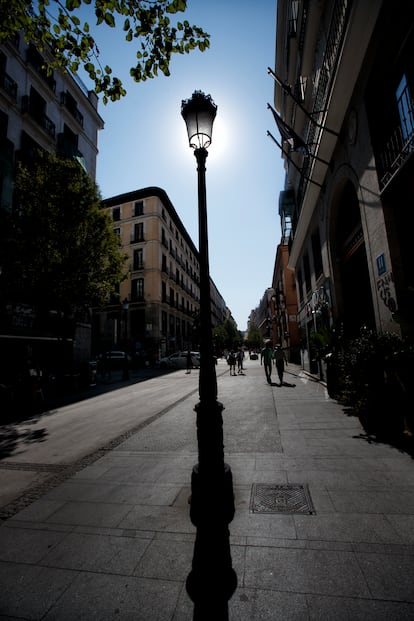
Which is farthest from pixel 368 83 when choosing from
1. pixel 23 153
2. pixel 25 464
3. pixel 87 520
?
pixel 23 153

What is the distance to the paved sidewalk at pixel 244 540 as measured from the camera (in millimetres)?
1814

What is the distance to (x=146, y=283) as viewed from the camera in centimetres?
3450

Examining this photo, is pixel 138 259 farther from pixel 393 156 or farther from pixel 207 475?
pixel 207 475

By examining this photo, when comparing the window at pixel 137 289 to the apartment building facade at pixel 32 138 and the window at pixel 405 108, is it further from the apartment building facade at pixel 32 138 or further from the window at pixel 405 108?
the window at pixel 405 108

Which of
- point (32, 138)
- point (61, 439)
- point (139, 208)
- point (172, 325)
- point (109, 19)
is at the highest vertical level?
point (139, 208)

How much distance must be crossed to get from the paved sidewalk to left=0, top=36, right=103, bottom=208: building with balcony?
605 inches

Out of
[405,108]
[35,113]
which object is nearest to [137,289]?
[35,113]

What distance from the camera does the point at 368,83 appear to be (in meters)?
6.62

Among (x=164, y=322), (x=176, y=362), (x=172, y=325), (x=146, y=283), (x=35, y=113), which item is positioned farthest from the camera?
(x=172, y=325)

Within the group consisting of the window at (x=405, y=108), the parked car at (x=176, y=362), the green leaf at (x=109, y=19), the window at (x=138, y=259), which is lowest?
the parked car at (x=176, y=362)

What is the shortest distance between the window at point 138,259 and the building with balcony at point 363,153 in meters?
26.2

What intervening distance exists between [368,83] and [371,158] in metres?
1.66

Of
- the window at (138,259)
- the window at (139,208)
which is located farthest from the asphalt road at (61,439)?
the window at (139,208)

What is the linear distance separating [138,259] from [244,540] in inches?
1382
